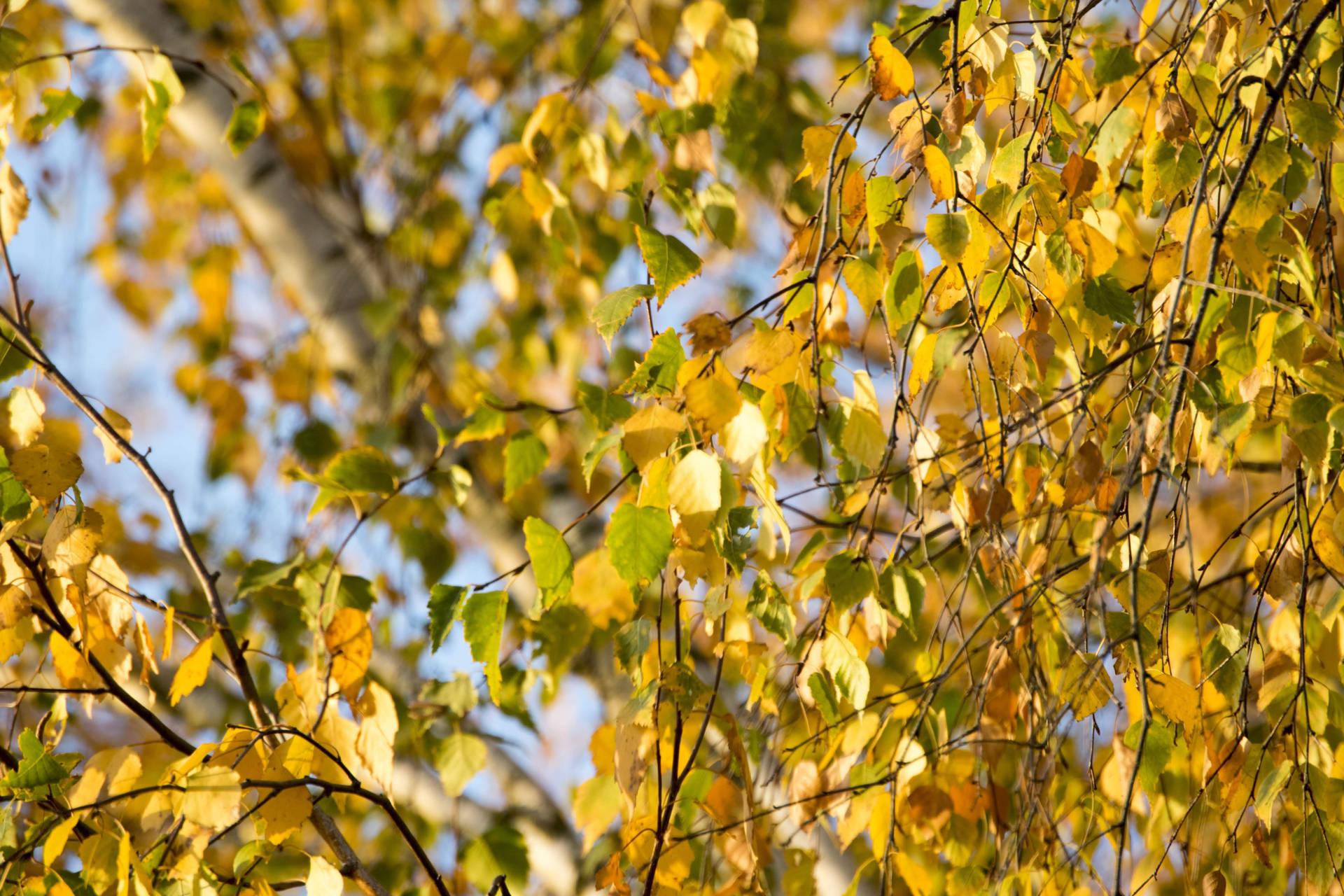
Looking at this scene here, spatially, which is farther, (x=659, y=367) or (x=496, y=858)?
(x=496, y=858)

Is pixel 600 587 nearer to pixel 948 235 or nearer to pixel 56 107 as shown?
pixel 948 235

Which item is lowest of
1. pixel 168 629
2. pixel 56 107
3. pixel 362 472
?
pixel 168 629

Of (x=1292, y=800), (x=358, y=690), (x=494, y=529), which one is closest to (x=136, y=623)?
(x=358, y=690)

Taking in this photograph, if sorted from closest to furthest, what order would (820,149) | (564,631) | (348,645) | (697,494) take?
(697,494), (820,149), (348,645), (564,631)

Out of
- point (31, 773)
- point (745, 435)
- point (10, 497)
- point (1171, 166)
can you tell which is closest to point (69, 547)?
point (10, 497)

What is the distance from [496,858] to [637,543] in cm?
76

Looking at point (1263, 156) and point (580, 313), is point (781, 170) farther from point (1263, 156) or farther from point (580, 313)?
point (1263, 156)

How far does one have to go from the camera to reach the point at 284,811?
0.69 metres

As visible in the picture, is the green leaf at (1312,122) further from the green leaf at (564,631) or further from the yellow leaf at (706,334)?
the green leaf at (564,631)

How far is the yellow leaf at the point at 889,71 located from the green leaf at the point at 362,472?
0.62m

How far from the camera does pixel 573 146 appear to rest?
1.50 metres

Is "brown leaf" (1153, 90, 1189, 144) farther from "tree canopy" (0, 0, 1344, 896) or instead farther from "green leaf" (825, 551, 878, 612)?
"green leaf" (825, 551, 878, 612)

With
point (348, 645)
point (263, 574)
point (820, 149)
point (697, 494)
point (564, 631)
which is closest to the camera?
point (697, 494)

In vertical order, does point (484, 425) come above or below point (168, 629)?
above
